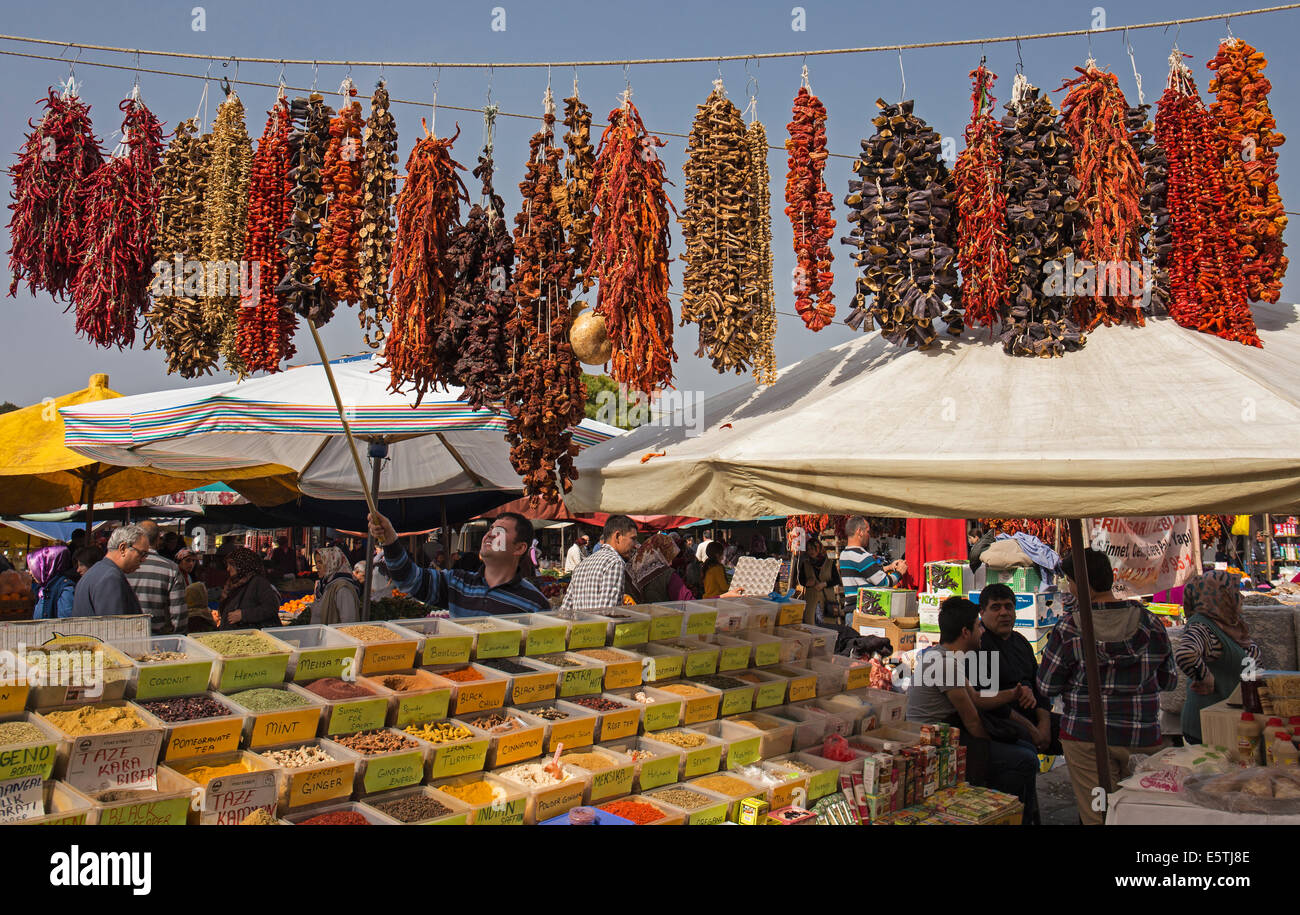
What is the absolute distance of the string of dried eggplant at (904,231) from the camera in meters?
3.33

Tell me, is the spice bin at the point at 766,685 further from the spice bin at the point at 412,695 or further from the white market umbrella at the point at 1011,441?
the spice bin at the point at 412,695

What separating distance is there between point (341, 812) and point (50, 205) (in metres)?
3.23

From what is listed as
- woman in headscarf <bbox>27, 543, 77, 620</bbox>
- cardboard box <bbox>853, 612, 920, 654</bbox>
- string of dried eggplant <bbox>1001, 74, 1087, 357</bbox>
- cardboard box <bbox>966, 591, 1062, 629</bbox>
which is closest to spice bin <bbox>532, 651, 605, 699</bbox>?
string of dried eggplant <bbox>1001, 74, 1087, 357</bbox>

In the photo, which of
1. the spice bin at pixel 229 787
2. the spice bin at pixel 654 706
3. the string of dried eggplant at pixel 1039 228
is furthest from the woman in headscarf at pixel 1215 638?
the spice bin at pixel 229 787

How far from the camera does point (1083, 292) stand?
10.2 feet

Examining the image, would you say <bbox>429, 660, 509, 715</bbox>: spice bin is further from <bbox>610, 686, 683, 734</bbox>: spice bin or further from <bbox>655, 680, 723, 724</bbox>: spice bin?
<bbox>655, 680, 723, 724</bbox>: spice bin

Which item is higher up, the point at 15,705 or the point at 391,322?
the point at 391,322

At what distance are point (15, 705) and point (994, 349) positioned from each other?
3322 millimetres

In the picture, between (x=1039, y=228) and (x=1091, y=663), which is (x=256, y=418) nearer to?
(x=1039, y=228)

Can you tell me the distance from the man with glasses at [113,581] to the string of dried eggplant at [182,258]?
6.80ft
